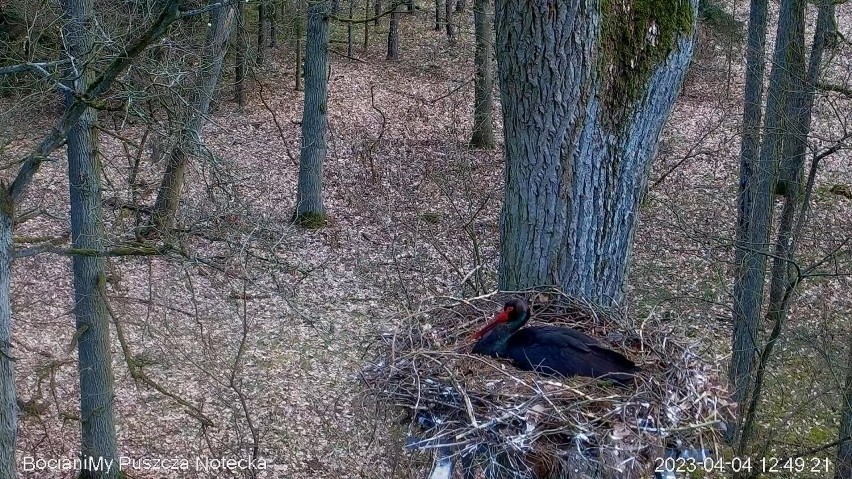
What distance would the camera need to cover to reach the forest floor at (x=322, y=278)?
9.88 metres

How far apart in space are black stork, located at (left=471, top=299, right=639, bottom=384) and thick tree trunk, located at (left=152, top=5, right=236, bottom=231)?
4.39 meters

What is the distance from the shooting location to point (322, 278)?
14.6 m

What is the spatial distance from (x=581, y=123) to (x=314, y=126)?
1217 cm

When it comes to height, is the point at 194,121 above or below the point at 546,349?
above

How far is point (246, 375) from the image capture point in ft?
39.8

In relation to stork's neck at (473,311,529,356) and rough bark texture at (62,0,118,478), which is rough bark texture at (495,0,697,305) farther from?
rough bark texture at (62,0,118,478)

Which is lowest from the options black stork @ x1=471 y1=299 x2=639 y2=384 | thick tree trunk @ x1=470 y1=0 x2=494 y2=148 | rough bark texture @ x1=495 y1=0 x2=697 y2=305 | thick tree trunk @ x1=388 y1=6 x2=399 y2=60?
black stork @ x1=471 y1=299 x2=639 y2=384

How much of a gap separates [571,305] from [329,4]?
11.8m

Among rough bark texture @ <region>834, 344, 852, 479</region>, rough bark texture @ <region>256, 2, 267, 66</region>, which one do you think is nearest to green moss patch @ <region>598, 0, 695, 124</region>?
rough bark texture @ <region>834, 344, 852, 479</region>

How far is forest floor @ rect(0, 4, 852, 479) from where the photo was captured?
32.4 ft

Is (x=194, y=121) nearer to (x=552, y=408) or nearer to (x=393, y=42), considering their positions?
(x=552, y=408)

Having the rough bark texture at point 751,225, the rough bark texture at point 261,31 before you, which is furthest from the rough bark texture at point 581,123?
the rough bark texture at point 261,31

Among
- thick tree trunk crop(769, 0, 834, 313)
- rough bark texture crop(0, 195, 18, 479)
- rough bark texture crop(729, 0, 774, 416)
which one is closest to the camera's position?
rough bark texture crop(0, 195, 18, 479)

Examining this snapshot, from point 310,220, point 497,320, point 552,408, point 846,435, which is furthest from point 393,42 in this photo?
point 552,408
